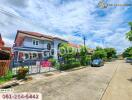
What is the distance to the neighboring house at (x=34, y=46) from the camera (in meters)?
35.7

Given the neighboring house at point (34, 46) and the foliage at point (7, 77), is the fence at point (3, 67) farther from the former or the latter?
the neighboring house at point (34, 46)

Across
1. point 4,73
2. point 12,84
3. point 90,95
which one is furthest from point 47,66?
point 90,95

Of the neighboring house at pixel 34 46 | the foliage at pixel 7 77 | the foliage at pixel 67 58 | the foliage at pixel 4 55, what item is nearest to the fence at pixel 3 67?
the foliage at pixel 7 77

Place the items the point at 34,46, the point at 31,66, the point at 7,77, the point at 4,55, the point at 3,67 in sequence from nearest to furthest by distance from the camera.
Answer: the point at 7,77
the point at 3,67
the point at 31,66
the point at 4,55
the point at 34,46

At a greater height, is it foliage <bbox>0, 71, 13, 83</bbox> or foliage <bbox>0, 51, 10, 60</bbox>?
foliage <bbox>0, 51, 10, 60</bbox>

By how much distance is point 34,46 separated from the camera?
39.8m

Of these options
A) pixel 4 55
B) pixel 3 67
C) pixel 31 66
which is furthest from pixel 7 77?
pixel 4 55

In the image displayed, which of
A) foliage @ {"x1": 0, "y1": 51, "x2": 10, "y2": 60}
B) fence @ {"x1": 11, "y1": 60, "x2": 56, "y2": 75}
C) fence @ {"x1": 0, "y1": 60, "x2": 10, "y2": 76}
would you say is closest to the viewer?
fence @ {"x1": 0, "y1": 60, "x2": 10, "y2": 76}

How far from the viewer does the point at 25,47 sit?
36656 mm

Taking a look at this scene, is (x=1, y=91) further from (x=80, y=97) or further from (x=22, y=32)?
(x=22, y=32)

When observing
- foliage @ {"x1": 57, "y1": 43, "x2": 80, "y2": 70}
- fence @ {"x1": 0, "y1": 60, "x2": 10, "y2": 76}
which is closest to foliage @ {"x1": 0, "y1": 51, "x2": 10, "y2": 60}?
fence @ {"x1": 0, "y1": 60, "x2": 10, "y2": 76}

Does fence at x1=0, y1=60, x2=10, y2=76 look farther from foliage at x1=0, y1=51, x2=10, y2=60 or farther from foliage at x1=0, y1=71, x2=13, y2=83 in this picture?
foliage at x1=0, y1=51, x2=10, y2=60

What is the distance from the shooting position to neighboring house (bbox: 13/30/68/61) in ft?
117

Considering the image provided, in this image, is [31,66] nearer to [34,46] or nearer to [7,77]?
[7,77]
